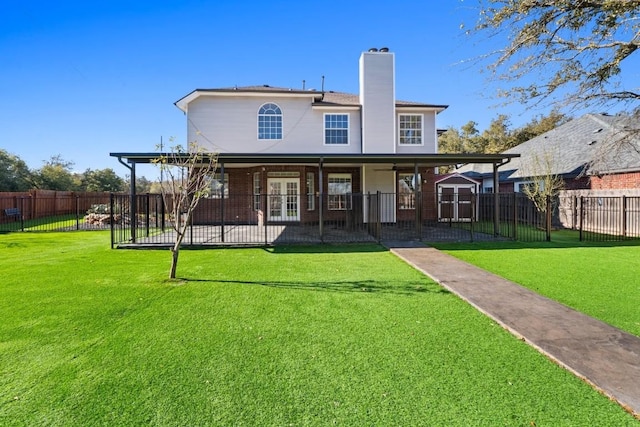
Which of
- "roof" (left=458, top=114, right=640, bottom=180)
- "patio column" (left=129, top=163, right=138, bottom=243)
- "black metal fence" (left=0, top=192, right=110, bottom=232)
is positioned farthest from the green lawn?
"roof" (left=458, top=114, right=640, bottom=180)

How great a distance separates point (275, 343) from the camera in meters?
3.82

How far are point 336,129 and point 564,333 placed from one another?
49.2ft

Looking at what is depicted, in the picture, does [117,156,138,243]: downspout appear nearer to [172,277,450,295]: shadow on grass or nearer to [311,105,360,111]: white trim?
[172,277,450,295]: shadow on grass

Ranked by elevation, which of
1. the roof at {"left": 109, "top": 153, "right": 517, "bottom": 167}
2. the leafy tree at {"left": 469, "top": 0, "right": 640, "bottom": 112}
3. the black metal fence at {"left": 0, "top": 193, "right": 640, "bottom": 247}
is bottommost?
the black metal fence at {"left": 0, "top": 193, "right": 640, "bottom": 247}

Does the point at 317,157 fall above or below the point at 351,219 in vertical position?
Result: above

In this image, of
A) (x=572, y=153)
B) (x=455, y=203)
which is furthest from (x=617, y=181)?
(x=455, y=203)

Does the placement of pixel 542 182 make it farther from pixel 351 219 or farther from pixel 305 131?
pixel 305 131

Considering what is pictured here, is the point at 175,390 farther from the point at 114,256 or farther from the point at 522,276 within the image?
the point at 114,256

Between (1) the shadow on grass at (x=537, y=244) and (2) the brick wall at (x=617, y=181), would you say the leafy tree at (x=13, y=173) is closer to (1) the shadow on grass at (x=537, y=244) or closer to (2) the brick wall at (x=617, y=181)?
(1) the shadow on grass at (x=537, y=244)

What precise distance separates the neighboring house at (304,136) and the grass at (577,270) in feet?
22.8

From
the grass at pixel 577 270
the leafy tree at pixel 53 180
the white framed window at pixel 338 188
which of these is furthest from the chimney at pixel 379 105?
the leafy tree at pixel 53 180

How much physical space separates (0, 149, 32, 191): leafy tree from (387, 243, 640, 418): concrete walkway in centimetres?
3606

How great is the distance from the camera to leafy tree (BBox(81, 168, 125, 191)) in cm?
3872

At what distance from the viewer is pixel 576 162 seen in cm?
1862
